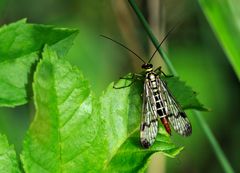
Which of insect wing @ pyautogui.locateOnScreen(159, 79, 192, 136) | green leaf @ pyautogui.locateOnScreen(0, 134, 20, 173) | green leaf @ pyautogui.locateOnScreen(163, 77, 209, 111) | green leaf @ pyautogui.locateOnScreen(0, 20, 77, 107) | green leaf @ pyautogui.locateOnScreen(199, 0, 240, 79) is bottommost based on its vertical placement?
green leaf @ pyautogui.locateOnScreen(0, 134, 20, 173)

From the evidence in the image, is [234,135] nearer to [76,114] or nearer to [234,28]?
[234,28]

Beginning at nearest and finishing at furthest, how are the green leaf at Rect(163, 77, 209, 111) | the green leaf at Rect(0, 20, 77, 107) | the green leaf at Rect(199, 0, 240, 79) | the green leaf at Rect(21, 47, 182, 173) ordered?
the green leaf at Rect(21, 47, 182, 173) < the green leaf at Rect(0, 20, 77, 107) < the green leaf at Rect(163, 77, 209, 111) < the green leaf at Rect(199, 0, 240, 79)

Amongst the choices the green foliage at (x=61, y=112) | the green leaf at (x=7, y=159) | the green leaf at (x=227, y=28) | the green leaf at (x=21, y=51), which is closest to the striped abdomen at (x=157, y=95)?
the green leaf at (x=227, y=28)

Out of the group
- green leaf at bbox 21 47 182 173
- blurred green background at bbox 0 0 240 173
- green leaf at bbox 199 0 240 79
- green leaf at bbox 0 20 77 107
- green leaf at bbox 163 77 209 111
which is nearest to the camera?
green leaf at bbox 21 47 182 173

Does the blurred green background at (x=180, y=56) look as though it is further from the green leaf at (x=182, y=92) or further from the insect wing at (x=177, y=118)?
the green leaf at (x=182, y=92)

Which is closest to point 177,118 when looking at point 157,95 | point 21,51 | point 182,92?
point 157,95

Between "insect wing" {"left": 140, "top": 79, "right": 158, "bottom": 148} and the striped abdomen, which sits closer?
"insect wing" {"left": 140, "top": 79, "right": 158, "bottom": 148}

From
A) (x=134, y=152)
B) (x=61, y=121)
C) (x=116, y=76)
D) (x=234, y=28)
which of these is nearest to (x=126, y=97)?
(x=134, y=152)

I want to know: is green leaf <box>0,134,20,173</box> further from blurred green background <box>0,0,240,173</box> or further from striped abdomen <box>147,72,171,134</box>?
blurred green background <box>0,0,240,173</box>

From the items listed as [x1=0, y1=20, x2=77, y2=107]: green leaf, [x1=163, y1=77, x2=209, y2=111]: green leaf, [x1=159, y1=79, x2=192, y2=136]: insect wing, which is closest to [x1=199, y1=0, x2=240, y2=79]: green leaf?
[x1=159, y1=79, x2=192, y2=136]: insect wing
